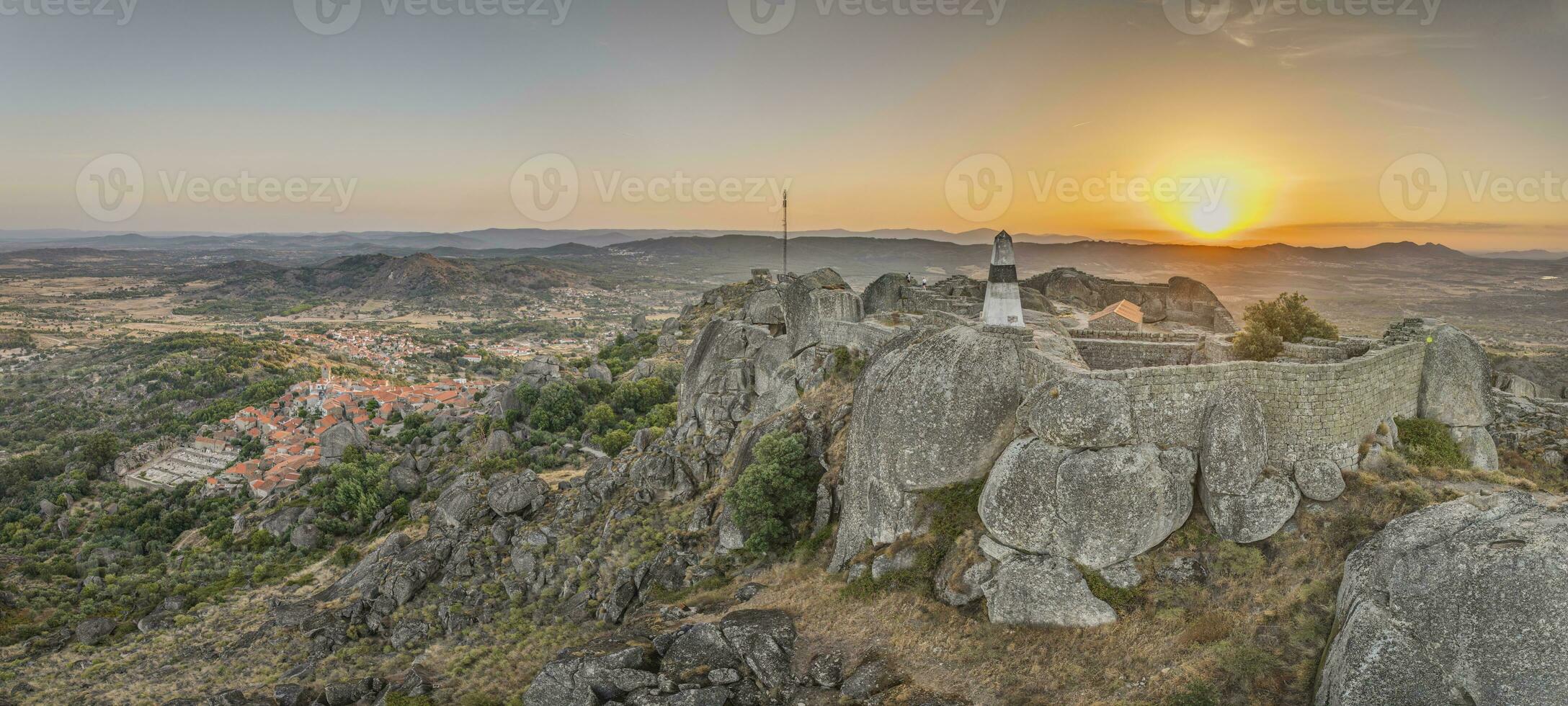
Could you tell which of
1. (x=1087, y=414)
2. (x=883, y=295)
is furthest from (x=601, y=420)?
(x=1087, y=414)

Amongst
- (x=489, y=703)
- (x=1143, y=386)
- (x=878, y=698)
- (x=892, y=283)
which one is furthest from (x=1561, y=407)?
(x=489, y=703)

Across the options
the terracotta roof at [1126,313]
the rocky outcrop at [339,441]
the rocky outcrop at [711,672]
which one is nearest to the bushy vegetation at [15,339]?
the rocky outcrop at [339,441]

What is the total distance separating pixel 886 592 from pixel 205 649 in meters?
34.2

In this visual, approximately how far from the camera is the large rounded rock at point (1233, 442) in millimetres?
13734

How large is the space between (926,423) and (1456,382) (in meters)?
12.9

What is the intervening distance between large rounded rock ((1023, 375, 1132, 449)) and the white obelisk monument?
377 centimetres

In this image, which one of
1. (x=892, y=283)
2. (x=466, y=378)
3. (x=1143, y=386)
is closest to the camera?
(x=1143, y=386)

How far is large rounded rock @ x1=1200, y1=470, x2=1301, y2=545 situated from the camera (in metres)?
13.5

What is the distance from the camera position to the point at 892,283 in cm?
3634

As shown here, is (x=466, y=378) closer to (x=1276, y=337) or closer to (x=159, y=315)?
(x=1276, y=337)

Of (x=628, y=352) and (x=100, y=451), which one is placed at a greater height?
(x=628, y=352)

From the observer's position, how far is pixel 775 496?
22.8m

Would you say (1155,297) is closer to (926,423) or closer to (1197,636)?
(926,423)

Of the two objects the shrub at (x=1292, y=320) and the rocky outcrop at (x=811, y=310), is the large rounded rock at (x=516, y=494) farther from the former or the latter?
the shrub at (x=1292, y=320)
